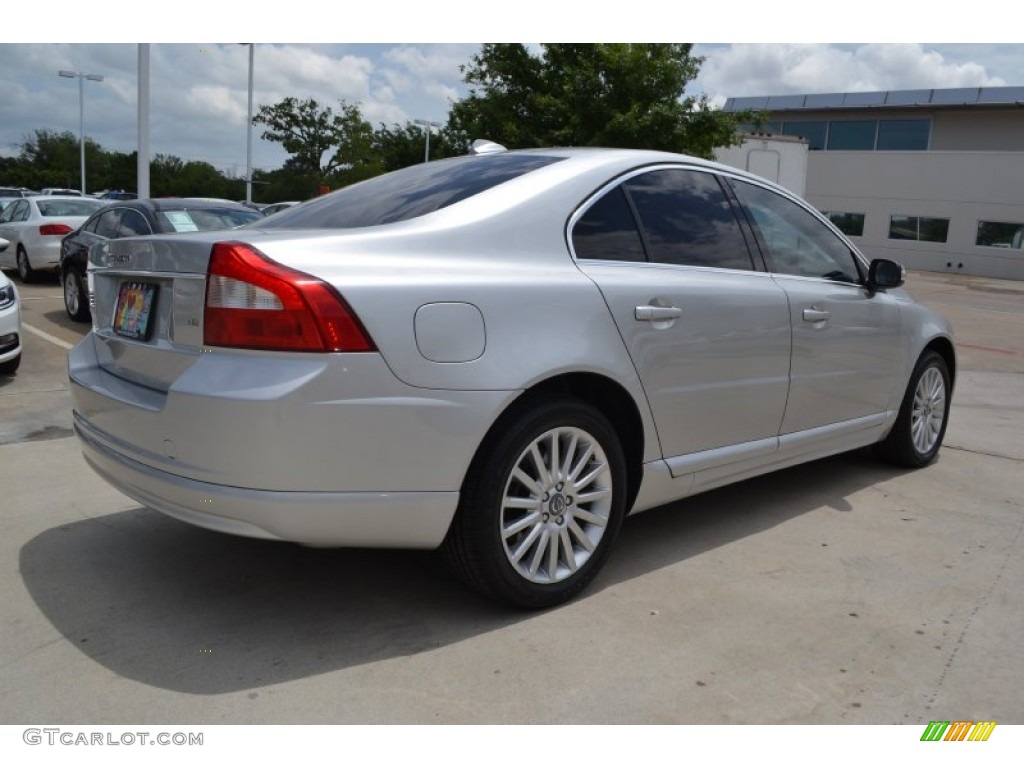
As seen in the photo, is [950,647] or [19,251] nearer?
[950,647]

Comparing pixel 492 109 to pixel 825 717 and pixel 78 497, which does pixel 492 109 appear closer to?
pixel 78 497

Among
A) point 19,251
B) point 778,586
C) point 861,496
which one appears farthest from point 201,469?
point 19,251

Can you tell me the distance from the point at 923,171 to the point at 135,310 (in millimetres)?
35966

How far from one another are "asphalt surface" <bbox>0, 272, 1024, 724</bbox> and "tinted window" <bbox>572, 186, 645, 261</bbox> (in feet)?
4.07

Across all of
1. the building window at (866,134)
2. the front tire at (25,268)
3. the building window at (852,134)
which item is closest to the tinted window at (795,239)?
the front tire at (25,268)

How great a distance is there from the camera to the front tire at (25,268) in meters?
15.0

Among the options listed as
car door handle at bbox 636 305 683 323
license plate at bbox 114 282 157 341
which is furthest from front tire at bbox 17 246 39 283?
car door handle at bbox 636 305 683 323

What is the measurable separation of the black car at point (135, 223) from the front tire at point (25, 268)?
4476mm

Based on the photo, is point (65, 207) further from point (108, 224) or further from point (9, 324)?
point (9, 324)

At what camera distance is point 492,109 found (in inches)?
939

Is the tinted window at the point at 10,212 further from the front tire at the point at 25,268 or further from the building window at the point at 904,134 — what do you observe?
the building window at the point at 904,134

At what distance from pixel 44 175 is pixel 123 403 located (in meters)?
72.7
